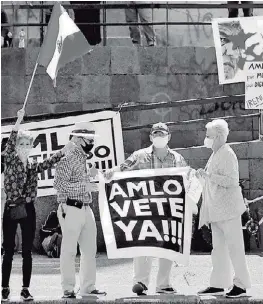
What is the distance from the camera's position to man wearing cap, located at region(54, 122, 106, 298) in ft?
34.2

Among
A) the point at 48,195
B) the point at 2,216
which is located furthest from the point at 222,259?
the point at 48,195

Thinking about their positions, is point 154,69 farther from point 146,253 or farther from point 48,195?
point 146,253

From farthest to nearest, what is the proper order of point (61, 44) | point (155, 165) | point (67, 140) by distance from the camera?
1. point (67, 140)
2. point (61, 44)
3. point (155, 165)

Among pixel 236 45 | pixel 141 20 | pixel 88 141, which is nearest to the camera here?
pixel 88 141

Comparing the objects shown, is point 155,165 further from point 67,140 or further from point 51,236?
point 67,140

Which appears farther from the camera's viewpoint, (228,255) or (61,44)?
(61,44)

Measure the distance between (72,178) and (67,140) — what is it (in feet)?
15.2

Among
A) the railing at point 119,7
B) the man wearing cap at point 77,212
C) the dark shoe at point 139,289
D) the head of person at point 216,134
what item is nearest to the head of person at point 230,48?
the railing at point 119,7

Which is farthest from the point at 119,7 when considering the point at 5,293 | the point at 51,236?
the point at 5,293

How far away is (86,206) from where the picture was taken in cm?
1053

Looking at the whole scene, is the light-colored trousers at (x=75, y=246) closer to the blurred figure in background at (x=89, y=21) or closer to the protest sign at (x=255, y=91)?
the protest sign at (x=255, y=91)

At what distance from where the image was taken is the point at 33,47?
1620 centimetres

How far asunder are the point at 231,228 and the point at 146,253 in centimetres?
86

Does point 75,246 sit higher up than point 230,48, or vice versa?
point 230,48
